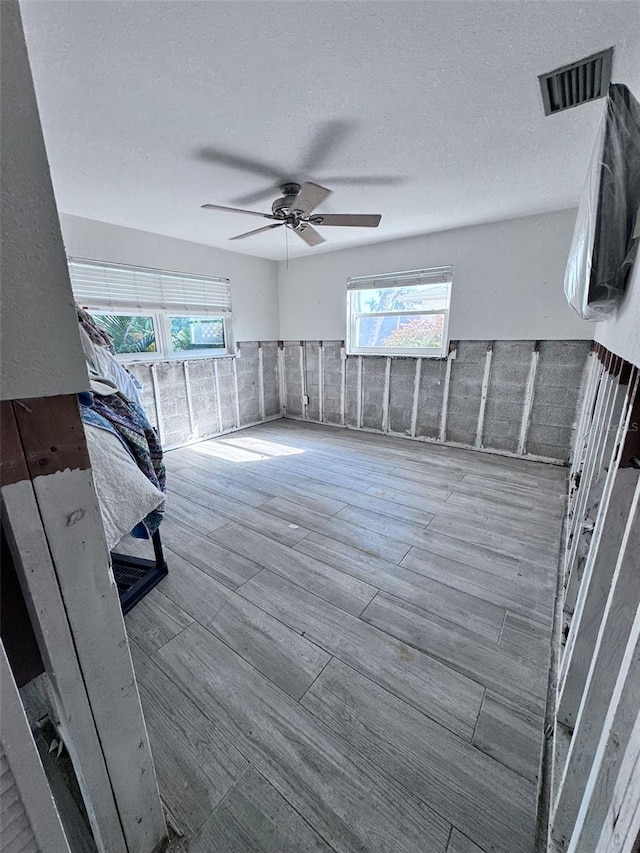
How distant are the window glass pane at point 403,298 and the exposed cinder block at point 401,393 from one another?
2.14 ft

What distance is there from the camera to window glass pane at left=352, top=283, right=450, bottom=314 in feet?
12.9

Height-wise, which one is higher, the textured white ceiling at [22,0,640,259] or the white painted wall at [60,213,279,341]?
the textured white ceiling at [22,0,640,259]

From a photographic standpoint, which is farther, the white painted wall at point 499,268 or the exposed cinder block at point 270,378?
the exposed cinder block at point 270,378

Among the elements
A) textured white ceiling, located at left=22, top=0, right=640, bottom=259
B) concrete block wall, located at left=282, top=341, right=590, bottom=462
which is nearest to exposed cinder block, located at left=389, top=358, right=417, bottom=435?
concrete block wall, located at left=282, top=341, right=590, bottom=462

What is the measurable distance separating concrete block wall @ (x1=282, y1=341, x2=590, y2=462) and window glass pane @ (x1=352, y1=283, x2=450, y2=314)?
0.55 m

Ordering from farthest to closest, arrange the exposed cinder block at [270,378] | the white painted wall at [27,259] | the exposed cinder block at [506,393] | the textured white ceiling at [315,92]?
1. the exposed cinder block at [270,378]
2. the exposed cinder block at [506,393]
3. the textured white ceiling at [315,92]
4. the white painted wall at [27,259]

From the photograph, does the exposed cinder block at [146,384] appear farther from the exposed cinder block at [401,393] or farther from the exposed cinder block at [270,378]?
the exposed cinder block at [401,393]

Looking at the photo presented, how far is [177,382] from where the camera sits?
4086 mm

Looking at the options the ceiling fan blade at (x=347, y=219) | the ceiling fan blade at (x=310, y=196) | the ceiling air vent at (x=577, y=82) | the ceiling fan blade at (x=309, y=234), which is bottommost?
the ceiling fan blade at (x=347, y=219)

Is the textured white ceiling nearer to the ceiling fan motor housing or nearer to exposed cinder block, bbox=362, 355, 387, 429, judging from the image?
the ceiling fan motor housing

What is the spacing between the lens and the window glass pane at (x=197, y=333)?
13.4 feet

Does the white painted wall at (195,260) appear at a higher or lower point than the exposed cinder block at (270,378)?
higher

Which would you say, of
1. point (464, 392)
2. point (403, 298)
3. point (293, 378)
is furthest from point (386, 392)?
point (293, 378)

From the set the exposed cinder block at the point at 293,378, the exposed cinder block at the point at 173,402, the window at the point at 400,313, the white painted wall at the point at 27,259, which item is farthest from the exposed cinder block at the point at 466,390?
the white painted wall at the point at 27,259
